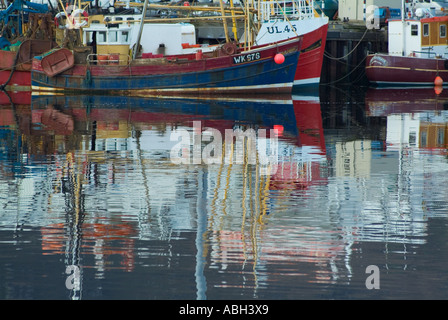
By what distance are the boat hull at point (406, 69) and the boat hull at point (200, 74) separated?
844 centimetres

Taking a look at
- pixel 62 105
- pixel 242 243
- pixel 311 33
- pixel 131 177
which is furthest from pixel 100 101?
pixel 242 243

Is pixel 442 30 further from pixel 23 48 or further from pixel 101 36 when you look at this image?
pixel 23 48

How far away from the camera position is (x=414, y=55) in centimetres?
4262

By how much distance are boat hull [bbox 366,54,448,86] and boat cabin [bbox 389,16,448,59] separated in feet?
2.76

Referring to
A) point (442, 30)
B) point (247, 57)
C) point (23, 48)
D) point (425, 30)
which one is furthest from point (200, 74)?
point (442, 30)

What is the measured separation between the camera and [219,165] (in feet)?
47.6

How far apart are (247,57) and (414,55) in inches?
488

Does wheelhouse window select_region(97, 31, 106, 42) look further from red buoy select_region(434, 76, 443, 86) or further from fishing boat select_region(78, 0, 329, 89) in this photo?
red buoy select_region(434, 76, 443, 86)

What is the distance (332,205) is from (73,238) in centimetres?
350

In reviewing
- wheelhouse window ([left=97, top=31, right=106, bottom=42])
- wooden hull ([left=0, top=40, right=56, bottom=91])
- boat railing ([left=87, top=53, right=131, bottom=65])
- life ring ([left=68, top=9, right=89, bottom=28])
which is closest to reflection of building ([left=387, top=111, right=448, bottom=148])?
boat railing ([left=87, top=53, right=131, bottom=65])

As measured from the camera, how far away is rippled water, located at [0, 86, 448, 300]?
7809 mm
